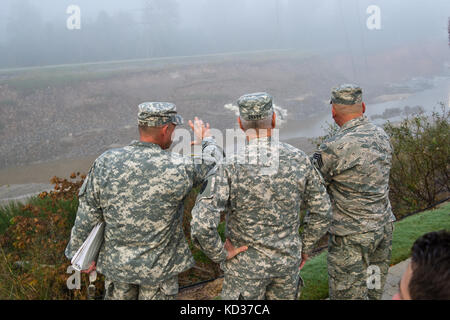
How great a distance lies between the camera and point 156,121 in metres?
2.24

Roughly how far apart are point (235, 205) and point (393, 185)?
452 cm

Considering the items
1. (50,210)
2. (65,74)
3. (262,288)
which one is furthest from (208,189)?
(65,74)

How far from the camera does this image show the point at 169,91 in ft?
109

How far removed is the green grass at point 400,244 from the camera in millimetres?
3406

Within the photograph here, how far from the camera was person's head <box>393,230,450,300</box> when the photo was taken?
3.64 feet

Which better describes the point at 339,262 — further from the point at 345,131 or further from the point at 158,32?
the point at 158,32

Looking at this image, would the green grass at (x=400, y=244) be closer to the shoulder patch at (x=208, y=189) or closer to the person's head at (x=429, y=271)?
the shoulder patch at (x=208, y=189)

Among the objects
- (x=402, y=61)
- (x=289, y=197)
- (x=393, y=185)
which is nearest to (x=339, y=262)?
(x=289, y=197)

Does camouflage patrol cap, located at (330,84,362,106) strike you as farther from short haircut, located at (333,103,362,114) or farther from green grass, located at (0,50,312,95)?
green grass, located at (0,50,312,95)

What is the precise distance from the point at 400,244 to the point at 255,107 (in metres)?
2.87

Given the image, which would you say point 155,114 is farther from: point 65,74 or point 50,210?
point 65,74

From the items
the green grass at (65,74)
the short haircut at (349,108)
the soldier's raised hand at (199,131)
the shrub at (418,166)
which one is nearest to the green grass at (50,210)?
the soldier's raised hand at (199,131)

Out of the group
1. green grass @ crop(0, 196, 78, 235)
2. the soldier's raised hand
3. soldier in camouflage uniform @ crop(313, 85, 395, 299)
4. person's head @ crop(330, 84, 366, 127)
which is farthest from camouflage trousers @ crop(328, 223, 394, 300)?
green grass @ crop(0, 196, 78, 235)

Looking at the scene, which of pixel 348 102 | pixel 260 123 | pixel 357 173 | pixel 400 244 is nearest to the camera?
pixel 260 123
